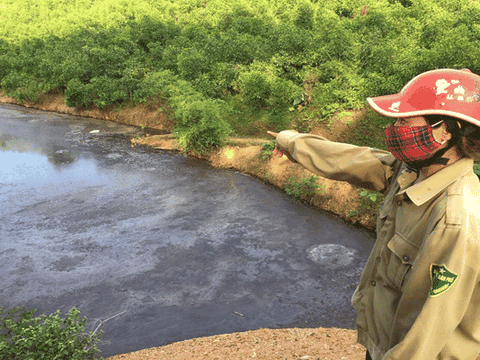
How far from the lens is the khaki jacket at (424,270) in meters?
1.33

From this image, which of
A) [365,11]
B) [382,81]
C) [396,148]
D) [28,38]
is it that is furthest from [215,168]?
[28,38]

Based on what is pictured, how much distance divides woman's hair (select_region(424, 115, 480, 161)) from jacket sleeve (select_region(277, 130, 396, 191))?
0.42 metres

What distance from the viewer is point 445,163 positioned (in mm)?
1562

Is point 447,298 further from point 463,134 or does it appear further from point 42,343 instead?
point 42,343

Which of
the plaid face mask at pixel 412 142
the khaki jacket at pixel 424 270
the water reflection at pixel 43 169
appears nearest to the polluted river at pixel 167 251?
the water reflection at pixel 43 169

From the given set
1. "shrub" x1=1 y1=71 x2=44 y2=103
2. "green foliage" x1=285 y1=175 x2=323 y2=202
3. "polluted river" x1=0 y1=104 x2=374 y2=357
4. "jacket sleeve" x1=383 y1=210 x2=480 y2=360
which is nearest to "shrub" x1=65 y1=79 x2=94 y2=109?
"shrub" x1=1 y1=71 x2=44 y2=103

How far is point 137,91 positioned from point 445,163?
18.9 meters

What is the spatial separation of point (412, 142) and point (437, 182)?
0.17 m

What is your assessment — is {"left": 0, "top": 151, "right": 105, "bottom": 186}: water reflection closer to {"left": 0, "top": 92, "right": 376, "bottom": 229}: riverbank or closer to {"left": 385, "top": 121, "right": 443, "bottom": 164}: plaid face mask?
{"left": 0, "top": 92, "right": 376, "bottom": 229}: riverbank

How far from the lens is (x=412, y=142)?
5.05ft

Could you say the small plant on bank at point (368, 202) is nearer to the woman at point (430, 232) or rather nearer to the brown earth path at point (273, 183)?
the brown earth path at point (273, 183)

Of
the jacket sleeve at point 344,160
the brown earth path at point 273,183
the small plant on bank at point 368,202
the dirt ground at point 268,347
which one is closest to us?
the jacket sleeve at point 344,160

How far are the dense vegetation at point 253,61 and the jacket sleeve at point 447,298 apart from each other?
1209 cm

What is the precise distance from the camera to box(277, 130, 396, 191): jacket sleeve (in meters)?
1.97
